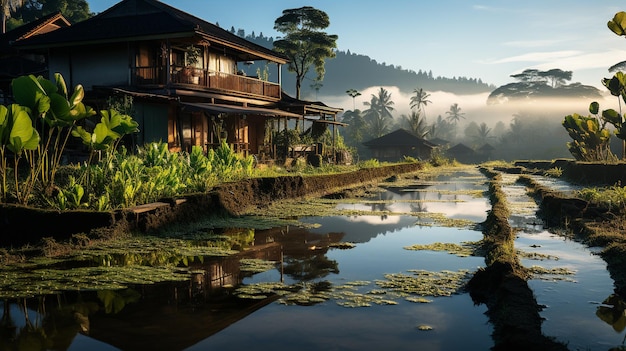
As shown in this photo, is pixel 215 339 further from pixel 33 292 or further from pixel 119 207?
pixel 119 207

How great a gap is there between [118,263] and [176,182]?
402cm

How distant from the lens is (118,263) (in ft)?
25.2

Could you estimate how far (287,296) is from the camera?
20.2 ft

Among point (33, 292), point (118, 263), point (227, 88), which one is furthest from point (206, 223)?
point (227, 88)

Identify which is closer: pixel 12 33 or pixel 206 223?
pixel 206 223

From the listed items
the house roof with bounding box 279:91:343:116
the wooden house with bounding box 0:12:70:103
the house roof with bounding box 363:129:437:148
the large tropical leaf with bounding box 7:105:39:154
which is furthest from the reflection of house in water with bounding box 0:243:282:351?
the house roof with bounding box 363:129:437:148

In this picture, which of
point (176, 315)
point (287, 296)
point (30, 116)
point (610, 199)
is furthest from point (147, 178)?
point (610, 199)

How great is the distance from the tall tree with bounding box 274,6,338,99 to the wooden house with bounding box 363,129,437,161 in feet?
43.1

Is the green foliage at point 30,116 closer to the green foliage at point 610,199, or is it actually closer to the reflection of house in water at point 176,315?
the reflection of house in water at point 176,315

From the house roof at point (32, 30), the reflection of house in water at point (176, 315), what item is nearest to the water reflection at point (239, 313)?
the reflection of house in water at point (176, 315)

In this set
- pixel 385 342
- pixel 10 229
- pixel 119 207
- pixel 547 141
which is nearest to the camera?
pixel 385 342

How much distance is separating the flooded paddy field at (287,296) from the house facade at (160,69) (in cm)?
1258

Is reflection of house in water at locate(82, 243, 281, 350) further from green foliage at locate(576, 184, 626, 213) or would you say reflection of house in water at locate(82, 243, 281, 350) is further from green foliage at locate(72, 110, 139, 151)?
green foliage at locate(576, 184, 626, 213)

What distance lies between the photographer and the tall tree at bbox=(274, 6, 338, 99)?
51031 millimetres
